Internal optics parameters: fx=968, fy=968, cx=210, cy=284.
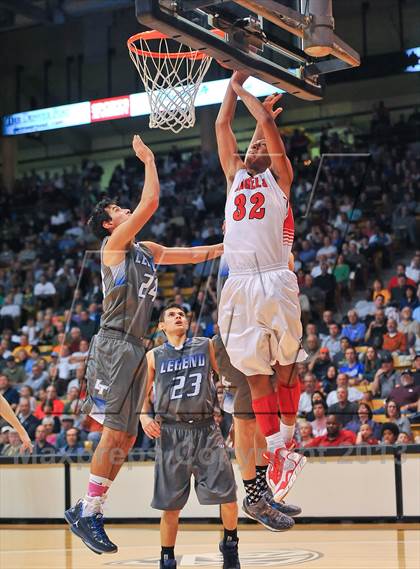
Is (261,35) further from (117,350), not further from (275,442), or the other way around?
(275,442)

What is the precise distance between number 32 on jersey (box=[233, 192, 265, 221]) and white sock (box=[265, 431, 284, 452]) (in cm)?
133

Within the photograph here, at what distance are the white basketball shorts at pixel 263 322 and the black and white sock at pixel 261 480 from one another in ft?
2.48

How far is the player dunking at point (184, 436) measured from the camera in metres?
7.61

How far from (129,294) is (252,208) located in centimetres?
98

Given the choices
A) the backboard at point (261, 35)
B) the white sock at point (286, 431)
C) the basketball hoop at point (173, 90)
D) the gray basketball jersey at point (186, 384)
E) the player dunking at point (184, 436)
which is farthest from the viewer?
the gray basketball jersey at point (186, 384)

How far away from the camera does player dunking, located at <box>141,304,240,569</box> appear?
7.61 meters

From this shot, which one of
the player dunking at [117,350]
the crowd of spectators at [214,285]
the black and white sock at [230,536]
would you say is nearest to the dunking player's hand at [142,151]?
the player dunking at [117,350]

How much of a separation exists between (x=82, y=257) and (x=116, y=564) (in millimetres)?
10811

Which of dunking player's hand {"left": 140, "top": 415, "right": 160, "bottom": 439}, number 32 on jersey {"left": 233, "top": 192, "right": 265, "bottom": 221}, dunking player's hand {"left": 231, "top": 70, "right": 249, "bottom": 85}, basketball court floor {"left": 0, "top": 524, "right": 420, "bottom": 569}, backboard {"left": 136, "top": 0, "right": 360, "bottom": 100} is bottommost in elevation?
basketball court floor {"left": 0, "top": 524, "right": 420, "bottom": 569}

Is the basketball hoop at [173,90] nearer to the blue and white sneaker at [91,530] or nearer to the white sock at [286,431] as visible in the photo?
the white sock at [286,431]

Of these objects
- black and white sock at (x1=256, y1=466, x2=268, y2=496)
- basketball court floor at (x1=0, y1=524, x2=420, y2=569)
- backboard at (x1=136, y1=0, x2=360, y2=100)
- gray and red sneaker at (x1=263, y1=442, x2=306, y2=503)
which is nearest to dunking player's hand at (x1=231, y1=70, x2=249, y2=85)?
backboard at (x1=136, y1=0, x2=360, y2=100)

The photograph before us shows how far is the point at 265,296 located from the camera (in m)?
5.77

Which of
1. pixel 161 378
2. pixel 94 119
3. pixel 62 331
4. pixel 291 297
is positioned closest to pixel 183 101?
pixel 291 297

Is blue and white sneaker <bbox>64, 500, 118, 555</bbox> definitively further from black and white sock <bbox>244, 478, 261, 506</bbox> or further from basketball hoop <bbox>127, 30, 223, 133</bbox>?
basketball hoop <bbox>127, 30, 223, 133</bbox>
